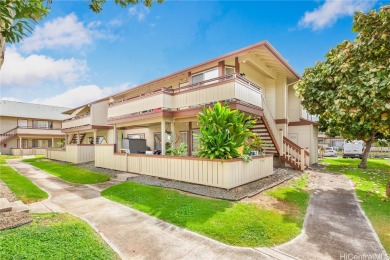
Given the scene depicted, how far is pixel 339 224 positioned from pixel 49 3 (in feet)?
32.4

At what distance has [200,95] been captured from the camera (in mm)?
12430

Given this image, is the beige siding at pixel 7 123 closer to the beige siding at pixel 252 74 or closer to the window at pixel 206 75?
the window at pixel 206 75

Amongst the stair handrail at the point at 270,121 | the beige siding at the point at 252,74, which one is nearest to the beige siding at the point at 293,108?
the beige siding at the point at 252,74

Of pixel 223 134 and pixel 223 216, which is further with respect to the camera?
pixel 223 134

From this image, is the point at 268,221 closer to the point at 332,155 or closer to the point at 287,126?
the point at 287,126

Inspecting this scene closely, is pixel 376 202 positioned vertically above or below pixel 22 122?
below

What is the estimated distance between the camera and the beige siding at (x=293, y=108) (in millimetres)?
20219

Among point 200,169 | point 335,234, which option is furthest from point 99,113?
point 335,234

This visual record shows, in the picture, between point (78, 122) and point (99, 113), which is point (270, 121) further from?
point (78, 122)

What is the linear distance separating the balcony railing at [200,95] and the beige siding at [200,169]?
11.3 feet

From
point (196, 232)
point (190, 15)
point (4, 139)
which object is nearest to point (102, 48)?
point (190, 15)

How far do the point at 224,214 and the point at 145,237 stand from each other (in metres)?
2.62

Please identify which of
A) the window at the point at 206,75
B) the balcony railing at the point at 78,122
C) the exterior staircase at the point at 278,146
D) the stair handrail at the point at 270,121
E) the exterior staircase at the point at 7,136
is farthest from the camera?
the exterior staircase at the point at 7,136

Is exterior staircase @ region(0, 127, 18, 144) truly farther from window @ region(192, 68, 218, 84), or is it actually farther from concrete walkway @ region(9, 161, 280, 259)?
concrete walkway @ region(9, 161, 280, 259)
